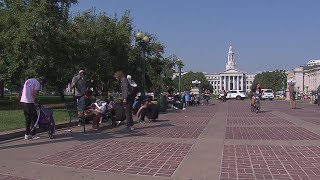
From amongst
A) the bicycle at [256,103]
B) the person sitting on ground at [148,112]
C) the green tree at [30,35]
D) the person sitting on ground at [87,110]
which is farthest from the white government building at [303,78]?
the person sitting on ground at [87,110]

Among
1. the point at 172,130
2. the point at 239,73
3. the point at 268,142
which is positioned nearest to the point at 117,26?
the point at 172,130

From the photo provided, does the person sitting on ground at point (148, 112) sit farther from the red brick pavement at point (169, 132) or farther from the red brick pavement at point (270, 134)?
the red brick pavement at point (270, 134)

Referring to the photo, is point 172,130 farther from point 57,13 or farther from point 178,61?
point 178,61

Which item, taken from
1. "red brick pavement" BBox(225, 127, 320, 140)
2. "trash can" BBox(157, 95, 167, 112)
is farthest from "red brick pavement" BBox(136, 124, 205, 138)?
"trash can" BBox(157, 95, 167, 112)

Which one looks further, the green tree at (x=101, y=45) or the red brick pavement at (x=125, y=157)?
the green tree at (x=101, y=45)

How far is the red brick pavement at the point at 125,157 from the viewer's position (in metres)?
7.64

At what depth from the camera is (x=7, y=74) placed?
2558 centimetres

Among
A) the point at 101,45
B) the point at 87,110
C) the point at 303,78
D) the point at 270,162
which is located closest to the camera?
the point at 270,162

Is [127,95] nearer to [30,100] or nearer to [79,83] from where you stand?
A: [79,83]

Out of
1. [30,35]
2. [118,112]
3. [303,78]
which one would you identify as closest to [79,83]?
[118,112]

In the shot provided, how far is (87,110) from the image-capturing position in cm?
1395

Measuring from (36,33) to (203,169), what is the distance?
18.6 meters

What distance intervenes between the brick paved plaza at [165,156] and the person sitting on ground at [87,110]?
103cm

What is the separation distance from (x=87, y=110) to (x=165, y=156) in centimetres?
570
